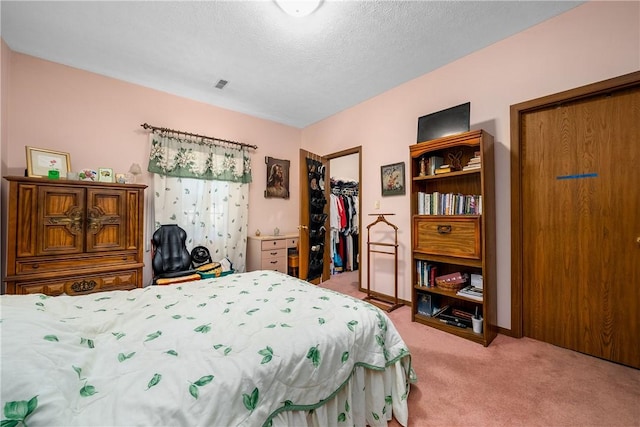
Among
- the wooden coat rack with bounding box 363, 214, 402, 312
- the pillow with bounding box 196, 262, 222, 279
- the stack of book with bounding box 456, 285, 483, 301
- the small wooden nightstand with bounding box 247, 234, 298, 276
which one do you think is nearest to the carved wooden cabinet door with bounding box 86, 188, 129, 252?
the pillow with bounding box 196, 262, 222, 279

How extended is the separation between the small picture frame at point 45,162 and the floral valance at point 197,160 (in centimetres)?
75

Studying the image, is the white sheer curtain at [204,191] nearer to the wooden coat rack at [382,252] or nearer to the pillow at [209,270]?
the pillow at [209,270]

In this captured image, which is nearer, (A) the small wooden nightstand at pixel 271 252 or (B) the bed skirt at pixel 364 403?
(B) the bed skirt at pixel 364 403

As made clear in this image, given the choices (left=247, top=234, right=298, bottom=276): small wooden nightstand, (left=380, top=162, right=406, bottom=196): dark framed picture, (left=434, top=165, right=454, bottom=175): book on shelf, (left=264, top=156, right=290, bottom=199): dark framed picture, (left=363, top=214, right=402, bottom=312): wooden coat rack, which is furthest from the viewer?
(left=264, top=156, right=290, bottom=199): dark framed picture

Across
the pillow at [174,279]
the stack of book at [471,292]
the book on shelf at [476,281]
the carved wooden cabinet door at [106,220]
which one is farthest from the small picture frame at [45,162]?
the book on shelf at [476,281]

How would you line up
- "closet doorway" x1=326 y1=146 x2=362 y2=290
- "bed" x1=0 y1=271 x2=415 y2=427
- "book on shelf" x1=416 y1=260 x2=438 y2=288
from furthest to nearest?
"closet doorway" x1=326 y1=146 x2=362 y2=290 < "book on shelf" x1=416 y1=260 x2=438 y2=288 < "bed" x1=0 y1=271 x2=415 y2=427

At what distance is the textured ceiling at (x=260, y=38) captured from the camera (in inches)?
77.3

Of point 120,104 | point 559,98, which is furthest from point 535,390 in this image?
point 120,104

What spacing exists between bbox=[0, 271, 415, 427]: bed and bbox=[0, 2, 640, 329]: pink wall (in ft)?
6.08

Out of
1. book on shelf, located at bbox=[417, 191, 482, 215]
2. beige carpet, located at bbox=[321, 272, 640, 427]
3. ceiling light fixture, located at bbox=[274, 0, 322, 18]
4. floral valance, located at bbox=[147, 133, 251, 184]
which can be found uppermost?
ceiling light fixture, located at bbox=[274, 0, 322, 18]

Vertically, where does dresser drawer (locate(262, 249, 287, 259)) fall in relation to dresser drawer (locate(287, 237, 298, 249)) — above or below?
below

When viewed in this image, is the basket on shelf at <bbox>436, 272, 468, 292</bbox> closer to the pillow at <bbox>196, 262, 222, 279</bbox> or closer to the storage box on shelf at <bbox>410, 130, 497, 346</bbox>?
the storage box on shelf at <bbox>410, 130, 497, 346</bbox>

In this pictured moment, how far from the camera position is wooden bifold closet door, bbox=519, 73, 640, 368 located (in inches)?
71.7

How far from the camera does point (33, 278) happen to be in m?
2.12
